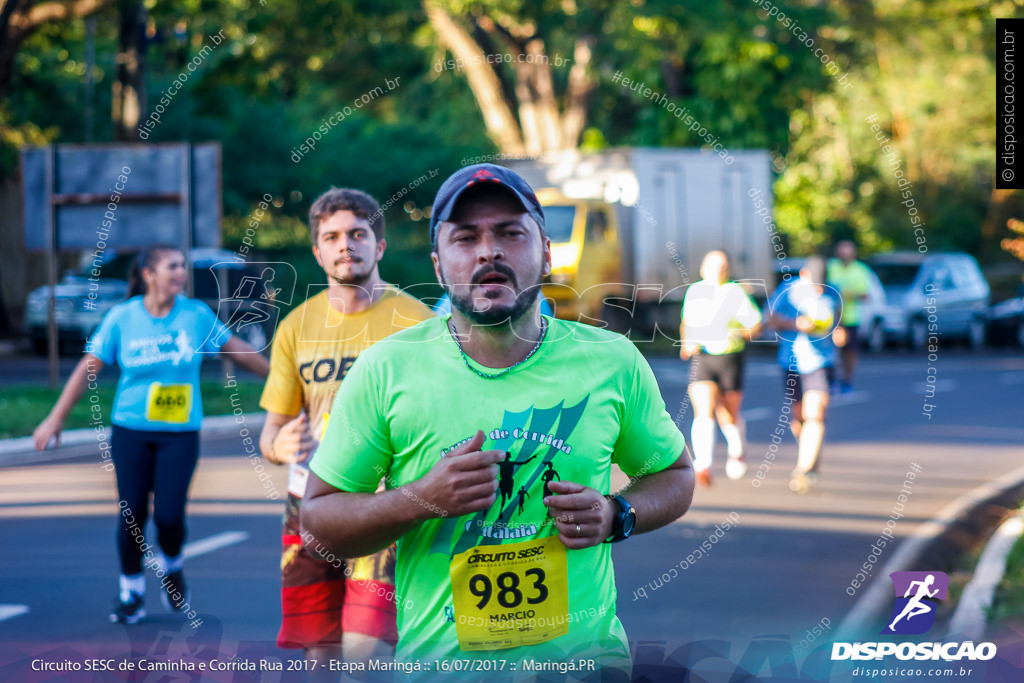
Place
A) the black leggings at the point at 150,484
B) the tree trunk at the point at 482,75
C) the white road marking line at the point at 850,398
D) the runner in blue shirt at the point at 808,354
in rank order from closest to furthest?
the black leggings at the point at 150,484 < the runner in blue shirt at the point at 808,354 < the white road marking line at the point at 850,398 < the tree trunk at the point at 482,75

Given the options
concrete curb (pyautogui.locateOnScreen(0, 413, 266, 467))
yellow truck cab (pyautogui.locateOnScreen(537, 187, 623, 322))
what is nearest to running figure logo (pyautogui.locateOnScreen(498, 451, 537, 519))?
concrete curb (pyautogui.locateOnScreen(0, 413, 266, 467))

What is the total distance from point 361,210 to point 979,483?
26.1 feet

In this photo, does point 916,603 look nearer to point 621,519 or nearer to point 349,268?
point 349,268

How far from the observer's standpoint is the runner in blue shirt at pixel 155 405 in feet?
19.5

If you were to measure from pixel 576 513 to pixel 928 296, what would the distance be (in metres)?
25.1

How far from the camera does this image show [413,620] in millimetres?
2549

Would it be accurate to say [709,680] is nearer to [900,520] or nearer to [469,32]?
[900,520]

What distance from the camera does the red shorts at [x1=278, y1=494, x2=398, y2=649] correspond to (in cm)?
410

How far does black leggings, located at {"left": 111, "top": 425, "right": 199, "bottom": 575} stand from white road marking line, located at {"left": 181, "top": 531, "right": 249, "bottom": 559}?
1742 millimetres

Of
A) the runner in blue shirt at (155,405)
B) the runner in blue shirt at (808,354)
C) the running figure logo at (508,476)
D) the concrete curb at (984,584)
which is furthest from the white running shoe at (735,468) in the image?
the running figure logo at (508,476)

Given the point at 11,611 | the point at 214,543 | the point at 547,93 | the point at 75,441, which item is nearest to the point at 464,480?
the point at 11,611

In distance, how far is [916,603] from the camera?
5.32 m

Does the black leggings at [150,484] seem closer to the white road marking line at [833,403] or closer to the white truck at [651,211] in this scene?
the white road marking line at [833,403]

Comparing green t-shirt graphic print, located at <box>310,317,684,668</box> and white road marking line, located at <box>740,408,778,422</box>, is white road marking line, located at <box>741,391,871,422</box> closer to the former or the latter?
white road marking line, located at <box>740,408,778,422</box>
